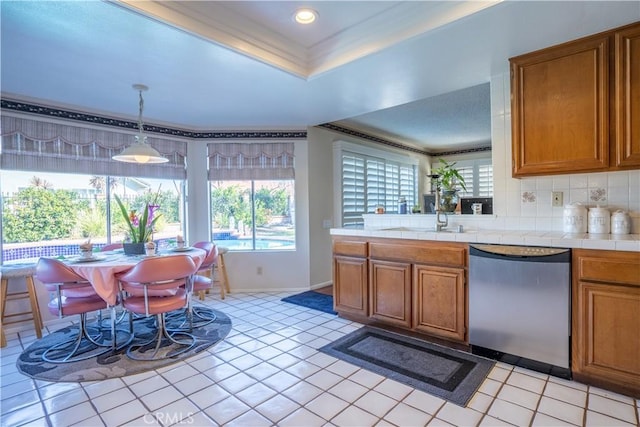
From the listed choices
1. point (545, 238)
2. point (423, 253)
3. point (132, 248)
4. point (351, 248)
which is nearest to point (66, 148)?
point (132, 248)

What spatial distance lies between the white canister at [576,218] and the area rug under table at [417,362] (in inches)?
46.7

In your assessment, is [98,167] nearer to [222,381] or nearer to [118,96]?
[118,96]

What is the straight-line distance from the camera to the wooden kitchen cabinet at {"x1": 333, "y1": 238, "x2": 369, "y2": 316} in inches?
127

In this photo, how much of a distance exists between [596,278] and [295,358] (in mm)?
2115

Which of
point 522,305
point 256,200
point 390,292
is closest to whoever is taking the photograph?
point 522,305

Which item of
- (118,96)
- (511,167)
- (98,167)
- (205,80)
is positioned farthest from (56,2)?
(511,167)

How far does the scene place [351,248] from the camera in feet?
10.9

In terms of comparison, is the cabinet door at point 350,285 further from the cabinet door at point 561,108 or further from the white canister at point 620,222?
the white canister at point 620,222

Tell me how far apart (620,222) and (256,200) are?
3.91m

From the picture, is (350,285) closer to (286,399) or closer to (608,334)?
(286,399)

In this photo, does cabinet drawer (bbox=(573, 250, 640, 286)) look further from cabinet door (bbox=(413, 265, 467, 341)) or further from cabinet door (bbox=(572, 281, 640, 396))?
cabinet door (bbox=(413, 265, 467, 341))

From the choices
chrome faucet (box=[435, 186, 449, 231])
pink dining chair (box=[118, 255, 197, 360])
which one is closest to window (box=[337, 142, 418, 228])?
chrome faucet (box=[435, 186, 449, 231])

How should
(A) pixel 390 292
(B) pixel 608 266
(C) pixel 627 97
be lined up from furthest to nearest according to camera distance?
(A) pixel 390 292
(C) pixel 627 97
(B) pixel 608 266

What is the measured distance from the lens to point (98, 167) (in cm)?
382
